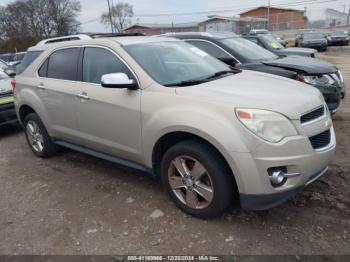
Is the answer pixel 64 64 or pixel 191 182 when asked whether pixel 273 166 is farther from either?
pixel 64 64

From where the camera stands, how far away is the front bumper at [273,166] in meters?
2.90

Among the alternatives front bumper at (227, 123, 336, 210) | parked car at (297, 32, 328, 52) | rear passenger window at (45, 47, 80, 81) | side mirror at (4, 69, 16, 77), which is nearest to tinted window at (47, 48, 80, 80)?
rear passenger window at (45, 47, 80, 81)

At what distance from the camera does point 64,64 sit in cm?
465


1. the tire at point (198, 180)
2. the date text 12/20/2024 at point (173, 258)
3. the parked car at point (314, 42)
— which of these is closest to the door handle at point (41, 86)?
the tire at point (198, 180)

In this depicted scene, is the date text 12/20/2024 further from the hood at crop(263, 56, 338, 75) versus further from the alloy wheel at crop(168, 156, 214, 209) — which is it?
the hood at crop(263, 56, 338, 75)

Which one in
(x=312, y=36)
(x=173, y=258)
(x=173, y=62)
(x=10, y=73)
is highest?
(x=173, y=62)

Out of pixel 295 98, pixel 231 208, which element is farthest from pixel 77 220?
pixel 295 98

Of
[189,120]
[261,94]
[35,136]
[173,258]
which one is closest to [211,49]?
[35,136]

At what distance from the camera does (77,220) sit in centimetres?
363

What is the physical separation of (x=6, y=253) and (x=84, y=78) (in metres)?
2.09

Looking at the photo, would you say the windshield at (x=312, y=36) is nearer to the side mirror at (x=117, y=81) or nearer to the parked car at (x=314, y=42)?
the parked car at (x=314, y=42)

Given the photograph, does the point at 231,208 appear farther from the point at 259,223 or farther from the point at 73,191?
the point at 73,191

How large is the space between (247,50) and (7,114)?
4.83 m

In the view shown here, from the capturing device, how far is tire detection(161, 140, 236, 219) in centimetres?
316
